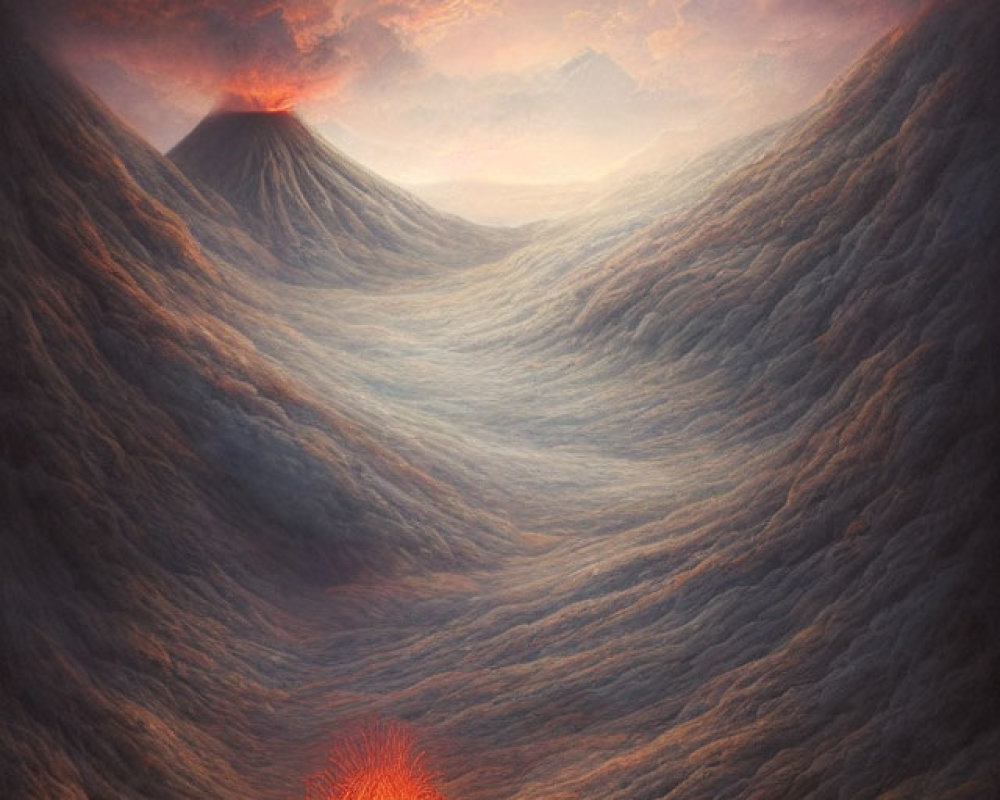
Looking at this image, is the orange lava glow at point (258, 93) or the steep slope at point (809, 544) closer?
the steep slope at point (809, 544)

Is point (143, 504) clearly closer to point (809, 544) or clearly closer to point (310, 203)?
point (809, 544)

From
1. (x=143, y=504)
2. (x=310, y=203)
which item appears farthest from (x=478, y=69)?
(x=143, y=504)

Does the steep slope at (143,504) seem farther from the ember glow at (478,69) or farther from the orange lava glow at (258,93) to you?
the orange lava glow at (258,93)

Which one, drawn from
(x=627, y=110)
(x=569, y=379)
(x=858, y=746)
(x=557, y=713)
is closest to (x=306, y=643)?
(x=557, y=713)

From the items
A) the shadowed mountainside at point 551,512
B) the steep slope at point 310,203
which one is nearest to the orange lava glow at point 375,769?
the shadowed mountainside at point 551,512

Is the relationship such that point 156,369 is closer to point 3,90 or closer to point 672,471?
point 3,90

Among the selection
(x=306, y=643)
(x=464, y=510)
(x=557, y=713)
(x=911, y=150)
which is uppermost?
(x=911, y=150)
